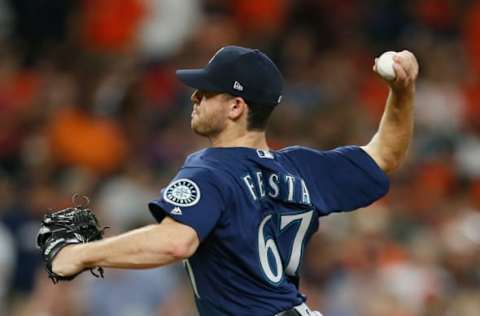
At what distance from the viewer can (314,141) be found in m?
10.3

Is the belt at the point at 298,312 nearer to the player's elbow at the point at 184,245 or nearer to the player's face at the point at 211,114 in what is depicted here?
the player's elbow at the point at 184,245

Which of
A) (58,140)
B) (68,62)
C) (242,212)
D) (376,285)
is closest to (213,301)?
(242,212)

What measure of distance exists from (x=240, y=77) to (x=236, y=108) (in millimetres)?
120

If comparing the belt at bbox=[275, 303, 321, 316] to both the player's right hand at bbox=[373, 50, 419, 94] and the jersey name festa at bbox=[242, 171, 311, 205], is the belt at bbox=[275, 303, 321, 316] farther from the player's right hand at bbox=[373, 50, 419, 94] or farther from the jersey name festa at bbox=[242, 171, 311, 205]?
the player's right hand at bbox=[373, 50, 419, 94]

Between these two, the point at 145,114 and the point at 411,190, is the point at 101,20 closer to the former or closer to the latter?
the point at 145,114

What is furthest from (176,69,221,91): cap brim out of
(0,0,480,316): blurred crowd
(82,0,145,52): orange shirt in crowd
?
(82,0,145,52): orange shirt in crowd

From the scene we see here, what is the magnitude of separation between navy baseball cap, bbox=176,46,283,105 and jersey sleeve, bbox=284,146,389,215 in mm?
390

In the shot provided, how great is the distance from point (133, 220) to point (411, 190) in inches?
98.0

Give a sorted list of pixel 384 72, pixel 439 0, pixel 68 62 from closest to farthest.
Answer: pixel 384 72, pixel 68 62, pixel 439 0

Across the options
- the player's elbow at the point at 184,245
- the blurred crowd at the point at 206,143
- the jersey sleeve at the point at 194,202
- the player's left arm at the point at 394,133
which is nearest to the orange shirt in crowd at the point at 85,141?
the blurred crowd at the point at 206,143

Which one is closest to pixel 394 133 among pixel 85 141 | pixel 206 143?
pixel 206 143

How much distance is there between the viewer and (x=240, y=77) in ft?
16.4

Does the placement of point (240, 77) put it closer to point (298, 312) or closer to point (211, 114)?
point (211, 114)

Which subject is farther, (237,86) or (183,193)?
(237,86)
